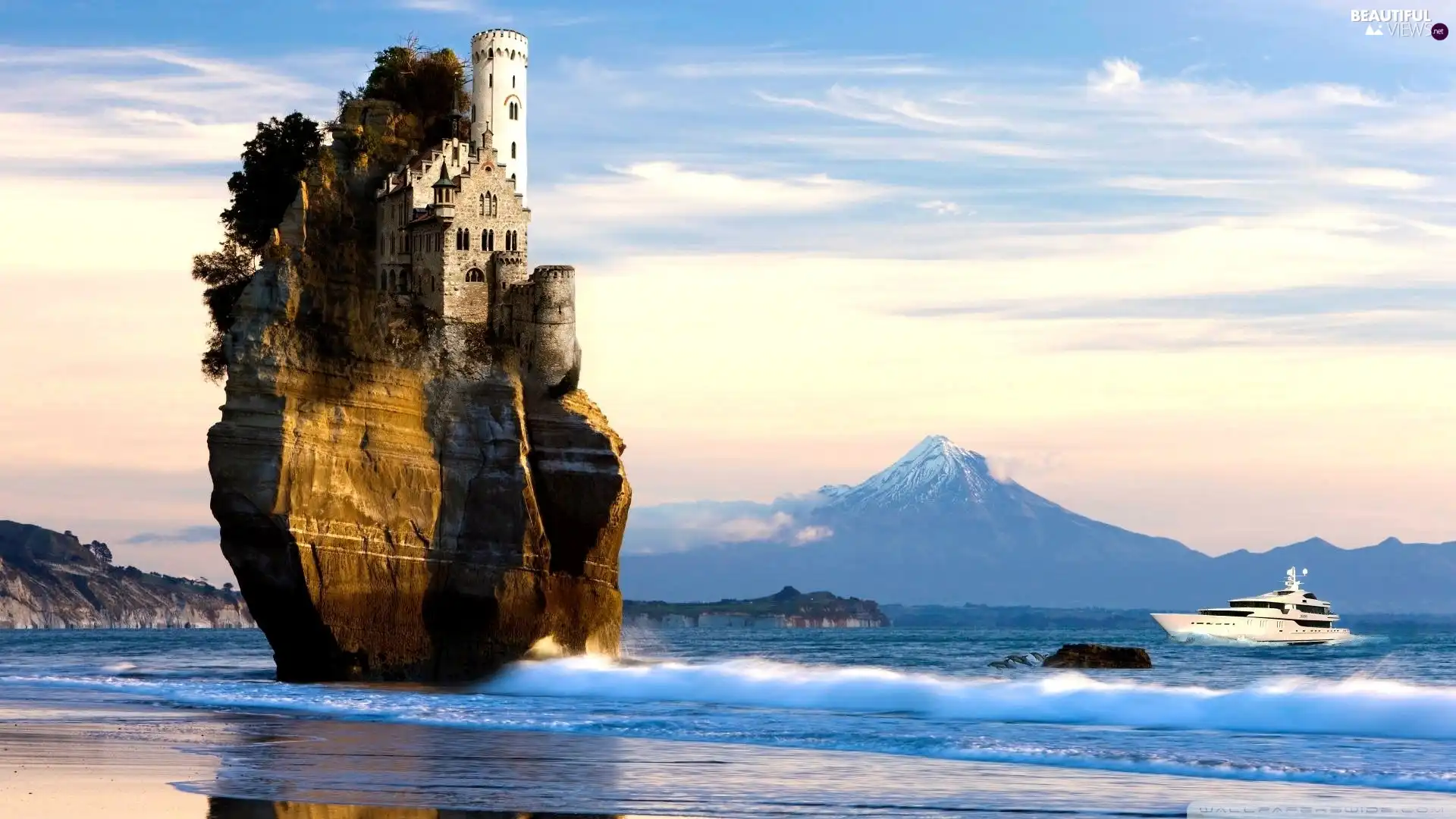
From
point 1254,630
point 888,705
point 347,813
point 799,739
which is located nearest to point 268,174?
point 888,705

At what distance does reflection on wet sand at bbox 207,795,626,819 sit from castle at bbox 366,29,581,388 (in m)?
38.2

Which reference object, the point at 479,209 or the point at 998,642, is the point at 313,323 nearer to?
the point at 479,209

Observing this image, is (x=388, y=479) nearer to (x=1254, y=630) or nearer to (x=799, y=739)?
(x=799, y=739)

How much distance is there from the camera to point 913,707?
55438 millimetres

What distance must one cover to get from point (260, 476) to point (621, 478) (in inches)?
497

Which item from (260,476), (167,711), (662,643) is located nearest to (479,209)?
(260,476)

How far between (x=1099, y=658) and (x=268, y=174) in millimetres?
38619

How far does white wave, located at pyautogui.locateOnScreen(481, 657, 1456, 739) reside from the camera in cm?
4788

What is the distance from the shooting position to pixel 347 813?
29.5 meters

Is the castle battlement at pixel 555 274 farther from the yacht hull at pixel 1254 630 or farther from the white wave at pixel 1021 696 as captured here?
the yacht hull at pixel 1254 630

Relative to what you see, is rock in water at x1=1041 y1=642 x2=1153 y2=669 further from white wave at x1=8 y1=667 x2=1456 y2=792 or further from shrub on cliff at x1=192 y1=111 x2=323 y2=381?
shrub on cliff at x1=192 y1=111 x2=323 y2=381

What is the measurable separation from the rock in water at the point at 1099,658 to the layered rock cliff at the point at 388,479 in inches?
834

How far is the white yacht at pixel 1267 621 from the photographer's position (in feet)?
413

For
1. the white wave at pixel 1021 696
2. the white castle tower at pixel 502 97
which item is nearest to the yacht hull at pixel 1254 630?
the white wave at pixel 1021 696
